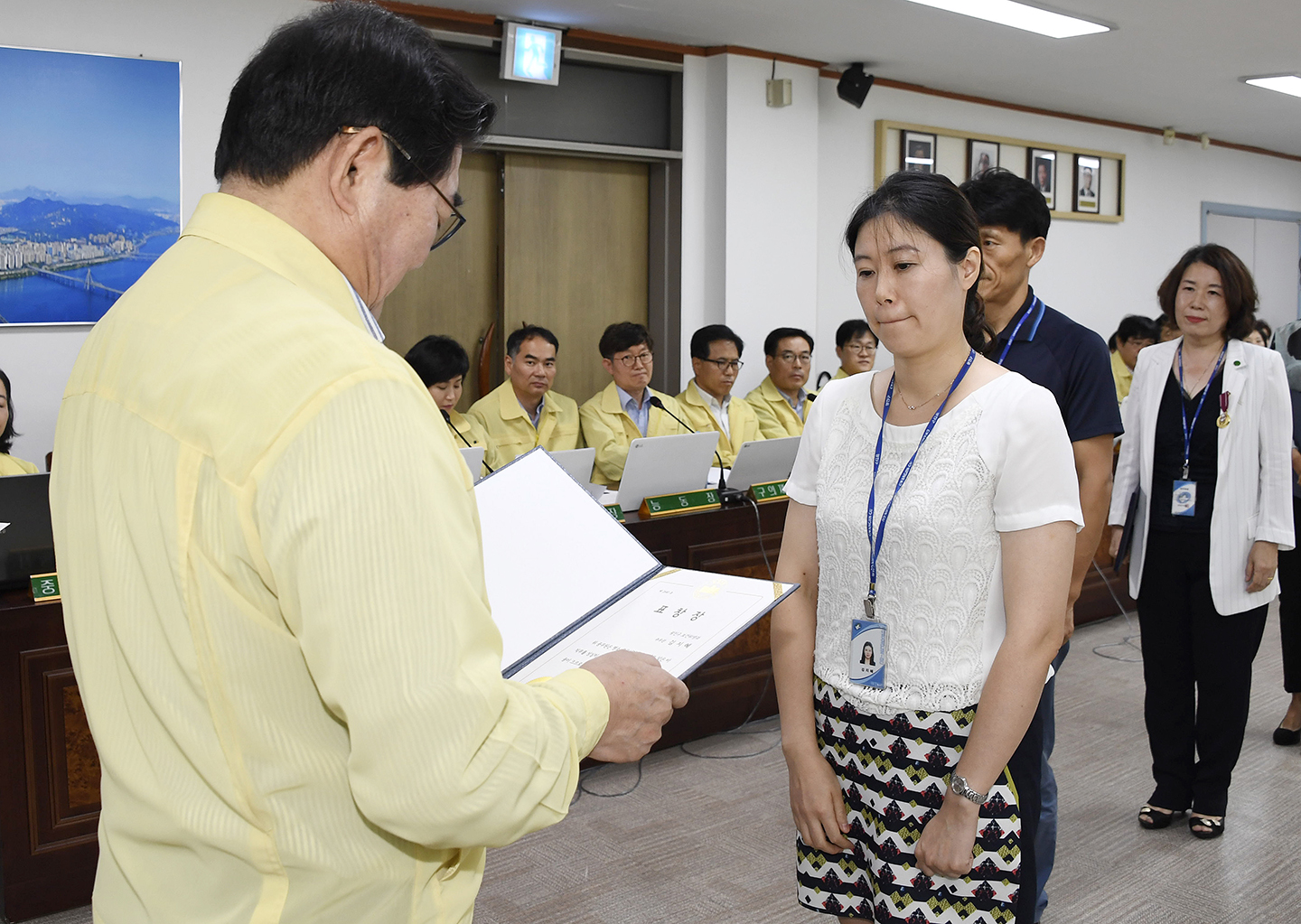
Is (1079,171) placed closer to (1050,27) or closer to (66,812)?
(1050,27)

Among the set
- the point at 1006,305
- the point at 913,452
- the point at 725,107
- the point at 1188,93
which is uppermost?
the point at 1188,93

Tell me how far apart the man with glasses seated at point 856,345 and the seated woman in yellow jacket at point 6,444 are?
387cm

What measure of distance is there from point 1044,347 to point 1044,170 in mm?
6074

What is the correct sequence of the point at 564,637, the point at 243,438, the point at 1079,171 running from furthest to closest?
the point at 1079,171
the point at 564,637
the point at 243,438

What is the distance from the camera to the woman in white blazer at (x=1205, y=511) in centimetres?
269

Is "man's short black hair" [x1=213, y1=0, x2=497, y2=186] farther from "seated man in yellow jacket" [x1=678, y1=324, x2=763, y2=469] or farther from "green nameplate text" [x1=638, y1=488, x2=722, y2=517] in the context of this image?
"seated man in yellow jacket" [x1=678, y1=324, x2=763, y2=469]

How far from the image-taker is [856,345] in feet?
18.7

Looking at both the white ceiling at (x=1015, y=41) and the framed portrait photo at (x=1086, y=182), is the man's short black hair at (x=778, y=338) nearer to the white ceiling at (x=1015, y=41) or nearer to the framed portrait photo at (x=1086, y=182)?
the white ceiling at (x=1015, y=41)

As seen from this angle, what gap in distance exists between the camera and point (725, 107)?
18.2 feet

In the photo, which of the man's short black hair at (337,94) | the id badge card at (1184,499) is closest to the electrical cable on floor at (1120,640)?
the id badge card at (1184,499)

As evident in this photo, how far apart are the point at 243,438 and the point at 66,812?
2187 millimetres

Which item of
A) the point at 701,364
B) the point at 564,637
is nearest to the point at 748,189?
the point at 701,364

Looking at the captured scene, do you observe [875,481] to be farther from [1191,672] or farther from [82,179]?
[82,179]

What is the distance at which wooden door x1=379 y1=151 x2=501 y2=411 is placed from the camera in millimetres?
5246
